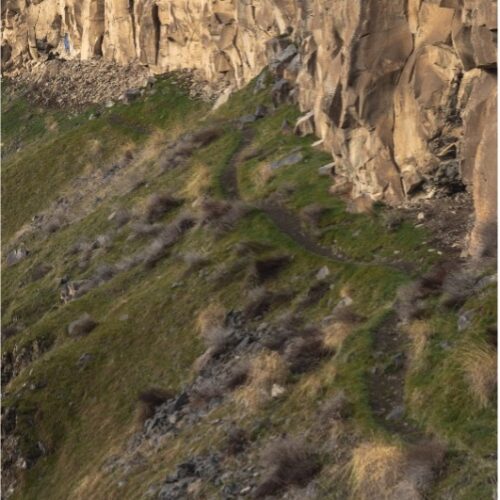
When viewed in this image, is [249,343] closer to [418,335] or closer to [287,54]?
[418,335]

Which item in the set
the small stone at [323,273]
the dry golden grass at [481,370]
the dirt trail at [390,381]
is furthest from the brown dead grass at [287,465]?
the small stone at [323,273]

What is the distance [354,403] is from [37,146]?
46532mm

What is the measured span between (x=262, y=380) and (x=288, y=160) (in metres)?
16.1

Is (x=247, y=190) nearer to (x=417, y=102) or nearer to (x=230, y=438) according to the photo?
(x=417, y=102)

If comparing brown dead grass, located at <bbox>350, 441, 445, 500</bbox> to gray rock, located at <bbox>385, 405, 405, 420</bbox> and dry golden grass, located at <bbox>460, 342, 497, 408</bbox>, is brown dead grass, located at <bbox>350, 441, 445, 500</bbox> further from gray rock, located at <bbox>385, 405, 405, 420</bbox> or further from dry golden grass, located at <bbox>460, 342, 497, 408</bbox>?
gray rock, located at <bbox>385, 405, 405, 420</bbox>

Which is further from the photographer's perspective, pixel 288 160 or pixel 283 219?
pixel 288 160

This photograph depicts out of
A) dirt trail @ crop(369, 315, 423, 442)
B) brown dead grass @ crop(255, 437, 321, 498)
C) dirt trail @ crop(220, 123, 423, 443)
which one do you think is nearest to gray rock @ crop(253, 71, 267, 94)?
dirt trail @ crop(220, 123, 423, 443)

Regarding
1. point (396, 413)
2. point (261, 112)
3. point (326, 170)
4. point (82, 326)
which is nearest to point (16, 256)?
point (261, 112)

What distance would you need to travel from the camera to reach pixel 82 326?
92.3ft

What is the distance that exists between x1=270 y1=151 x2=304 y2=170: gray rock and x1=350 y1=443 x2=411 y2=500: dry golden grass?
20242mm

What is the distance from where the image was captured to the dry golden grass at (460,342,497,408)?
15.3 meters

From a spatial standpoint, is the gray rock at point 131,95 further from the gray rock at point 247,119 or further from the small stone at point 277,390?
the small stone at point 277,390

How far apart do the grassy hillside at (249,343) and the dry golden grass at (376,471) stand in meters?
0.04

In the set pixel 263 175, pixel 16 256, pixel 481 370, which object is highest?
pixel 481 370
